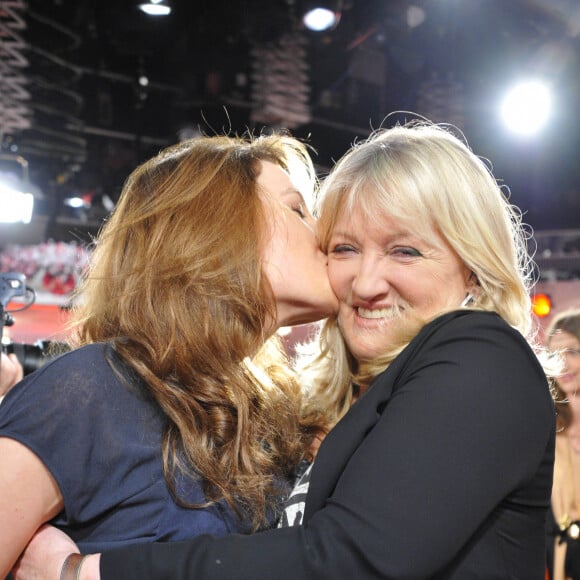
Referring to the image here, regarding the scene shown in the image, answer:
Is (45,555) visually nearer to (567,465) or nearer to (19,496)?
(19,496)

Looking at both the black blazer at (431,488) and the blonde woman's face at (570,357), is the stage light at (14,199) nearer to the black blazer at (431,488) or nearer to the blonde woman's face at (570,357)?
the blonde woman's face at (570,357)

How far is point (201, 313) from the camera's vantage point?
4.50ft

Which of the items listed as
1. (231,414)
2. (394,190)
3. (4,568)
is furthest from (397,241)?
(4,568)

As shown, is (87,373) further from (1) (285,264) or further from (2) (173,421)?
(1) (285,264)

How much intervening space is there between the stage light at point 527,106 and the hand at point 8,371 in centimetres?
481

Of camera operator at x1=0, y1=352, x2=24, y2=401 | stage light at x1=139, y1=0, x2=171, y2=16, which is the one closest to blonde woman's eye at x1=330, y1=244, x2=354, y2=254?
camera operator at x1=0, y1=352, x2=24, y2=401

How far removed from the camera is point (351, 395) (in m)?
1.71

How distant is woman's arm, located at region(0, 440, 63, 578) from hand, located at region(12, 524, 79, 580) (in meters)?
0.02

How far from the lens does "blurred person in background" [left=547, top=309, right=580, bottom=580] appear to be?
8.97 ft

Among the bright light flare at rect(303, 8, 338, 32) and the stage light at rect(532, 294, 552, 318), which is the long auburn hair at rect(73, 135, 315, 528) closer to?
the bright light flare at rect(303, 8, 338, 32)

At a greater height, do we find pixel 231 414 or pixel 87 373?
pixel 87 373

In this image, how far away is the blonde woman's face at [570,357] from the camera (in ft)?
10.1

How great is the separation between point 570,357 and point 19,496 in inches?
104

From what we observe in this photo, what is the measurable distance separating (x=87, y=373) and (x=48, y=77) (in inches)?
155
